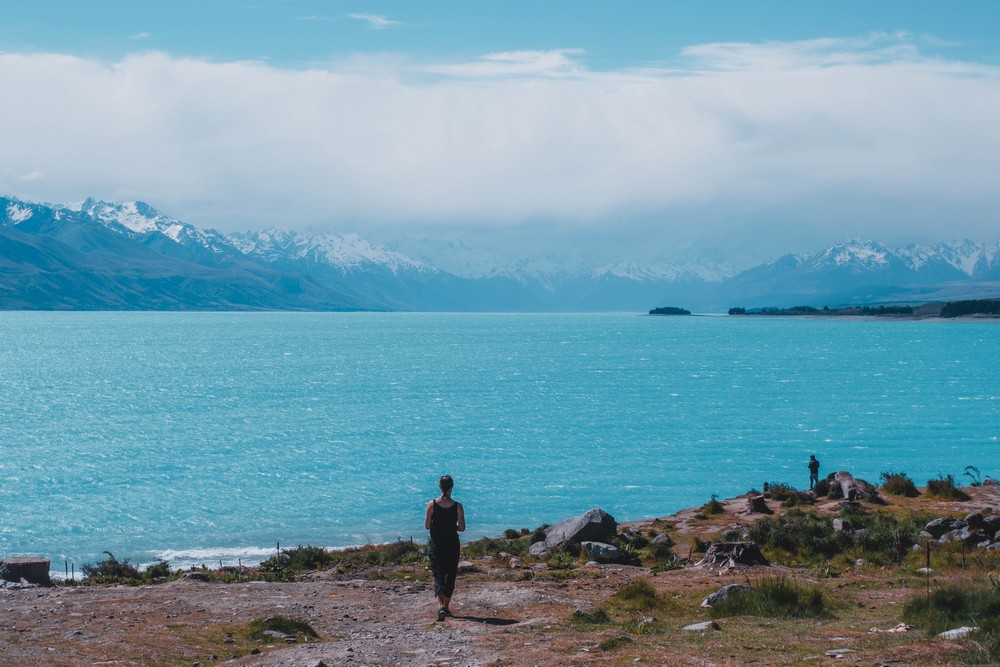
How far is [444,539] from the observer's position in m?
16.7

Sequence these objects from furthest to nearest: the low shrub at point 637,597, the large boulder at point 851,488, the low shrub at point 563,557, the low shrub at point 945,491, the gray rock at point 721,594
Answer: the low shrub at point 945,491, the large boulder at point 851,488, the low shrub at point 563,557, the low shrub at point 637,597, the gray rock at point 721,594

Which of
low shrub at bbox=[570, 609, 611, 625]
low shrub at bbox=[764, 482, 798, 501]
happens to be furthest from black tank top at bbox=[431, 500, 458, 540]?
low shrub at bbox=[764, 482, 798, 501]

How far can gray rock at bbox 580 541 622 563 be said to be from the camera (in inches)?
972

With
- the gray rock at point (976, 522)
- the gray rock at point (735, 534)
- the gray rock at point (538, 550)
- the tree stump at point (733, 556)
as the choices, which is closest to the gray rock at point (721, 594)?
the tree stump at point (733, 556)

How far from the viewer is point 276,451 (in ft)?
209

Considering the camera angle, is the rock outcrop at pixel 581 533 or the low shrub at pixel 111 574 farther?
the rock outcrop at pixel 581 533

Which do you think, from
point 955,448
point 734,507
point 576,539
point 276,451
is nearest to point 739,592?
point 576,539

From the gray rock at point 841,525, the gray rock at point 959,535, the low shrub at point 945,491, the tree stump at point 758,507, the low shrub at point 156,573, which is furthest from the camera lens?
the low shrub at point 945,491

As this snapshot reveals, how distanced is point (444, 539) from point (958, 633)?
27.4 ft

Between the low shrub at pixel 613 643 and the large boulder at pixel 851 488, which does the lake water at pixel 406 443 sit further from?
the low shrub at pixel 613 643

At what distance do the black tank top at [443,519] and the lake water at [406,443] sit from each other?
21.6m

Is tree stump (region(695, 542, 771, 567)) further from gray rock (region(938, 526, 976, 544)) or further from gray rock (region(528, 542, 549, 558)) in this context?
gray rock (region(938, 526, 976, 544))

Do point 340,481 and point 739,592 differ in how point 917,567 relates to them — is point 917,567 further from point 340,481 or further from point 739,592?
point 340,481

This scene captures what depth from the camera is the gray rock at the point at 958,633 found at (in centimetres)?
1275
